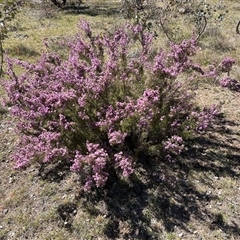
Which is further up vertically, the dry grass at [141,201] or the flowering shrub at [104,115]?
the flowering shrub at [104,115]

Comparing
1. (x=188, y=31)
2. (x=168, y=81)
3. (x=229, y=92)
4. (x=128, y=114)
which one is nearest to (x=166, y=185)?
(x=128, y=114)

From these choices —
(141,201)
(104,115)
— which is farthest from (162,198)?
(104,115)

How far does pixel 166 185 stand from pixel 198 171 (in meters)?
0.61

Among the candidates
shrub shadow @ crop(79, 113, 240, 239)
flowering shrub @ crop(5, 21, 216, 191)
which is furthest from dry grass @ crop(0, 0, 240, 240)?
flowering shrub @ crop(5, 21, 216, 191)

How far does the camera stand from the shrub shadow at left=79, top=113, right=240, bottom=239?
15.3 ft

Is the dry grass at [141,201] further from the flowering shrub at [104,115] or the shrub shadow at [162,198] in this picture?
A: the flowering shrub at [104,115]

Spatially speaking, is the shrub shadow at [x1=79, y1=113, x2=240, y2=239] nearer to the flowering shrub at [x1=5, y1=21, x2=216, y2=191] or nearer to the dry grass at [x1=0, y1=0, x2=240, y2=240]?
the dry grass at [x1=0, y1=0, x2=240, y2=240]

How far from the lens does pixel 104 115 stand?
17.5 ft

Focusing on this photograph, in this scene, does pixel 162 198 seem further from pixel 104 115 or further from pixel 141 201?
pixel 104 115

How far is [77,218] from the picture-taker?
4863 millimetres

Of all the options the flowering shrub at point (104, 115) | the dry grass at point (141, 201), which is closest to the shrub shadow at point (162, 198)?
the dry grass at point (141, 201)

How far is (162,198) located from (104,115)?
1.52 meters

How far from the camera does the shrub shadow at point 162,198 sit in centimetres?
467

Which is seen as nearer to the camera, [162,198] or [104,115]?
[162,198]
